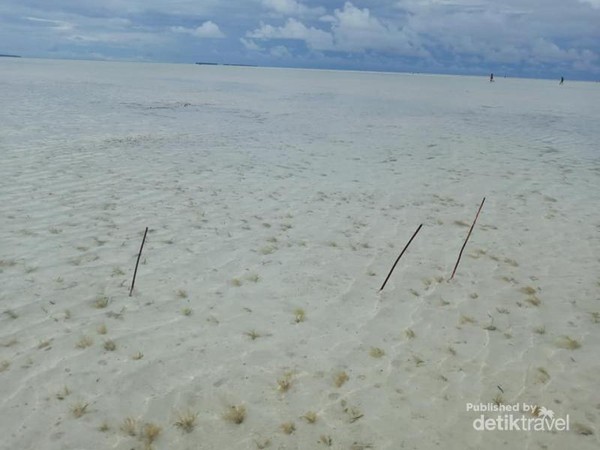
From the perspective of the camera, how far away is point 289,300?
702 cm

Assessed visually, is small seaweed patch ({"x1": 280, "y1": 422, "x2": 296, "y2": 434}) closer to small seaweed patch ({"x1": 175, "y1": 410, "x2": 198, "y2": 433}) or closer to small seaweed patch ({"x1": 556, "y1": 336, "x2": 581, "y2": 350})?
small seaweed patch ({"x1": 175, "y1": 410, "x2": 198, "y2": 433})

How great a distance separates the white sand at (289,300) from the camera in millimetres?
4723

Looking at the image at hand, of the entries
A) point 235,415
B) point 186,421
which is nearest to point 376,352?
point 235,415

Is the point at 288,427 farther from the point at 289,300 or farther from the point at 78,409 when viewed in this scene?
the point at 289,300

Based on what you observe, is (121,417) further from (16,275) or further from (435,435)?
(16,275)

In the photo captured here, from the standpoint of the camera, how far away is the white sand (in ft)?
Result: 15.5

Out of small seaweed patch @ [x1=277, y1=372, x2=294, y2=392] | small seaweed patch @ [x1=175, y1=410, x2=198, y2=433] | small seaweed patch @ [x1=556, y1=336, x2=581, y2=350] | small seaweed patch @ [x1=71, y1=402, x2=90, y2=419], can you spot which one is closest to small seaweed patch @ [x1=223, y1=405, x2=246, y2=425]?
small seaweed patch @ [x1=175, y1=410, x2=198, y2=433]

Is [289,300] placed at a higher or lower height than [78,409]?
lower

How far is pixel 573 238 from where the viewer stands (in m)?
9.93

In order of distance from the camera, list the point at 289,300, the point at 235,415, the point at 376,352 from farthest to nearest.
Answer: the point at 289,300 → the point at 376,352 → the point at 235,415

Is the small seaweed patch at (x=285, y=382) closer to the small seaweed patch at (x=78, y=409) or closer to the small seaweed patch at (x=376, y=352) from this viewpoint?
the small seaweed patch at (x=376, y=352)

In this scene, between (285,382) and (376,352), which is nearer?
(285,382)

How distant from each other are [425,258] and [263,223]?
3475 mm

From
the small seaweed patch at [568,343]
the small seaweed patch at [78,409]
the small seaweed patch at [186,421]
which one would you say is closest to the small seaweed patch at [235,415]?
the small seaweed patch at [186,421]
